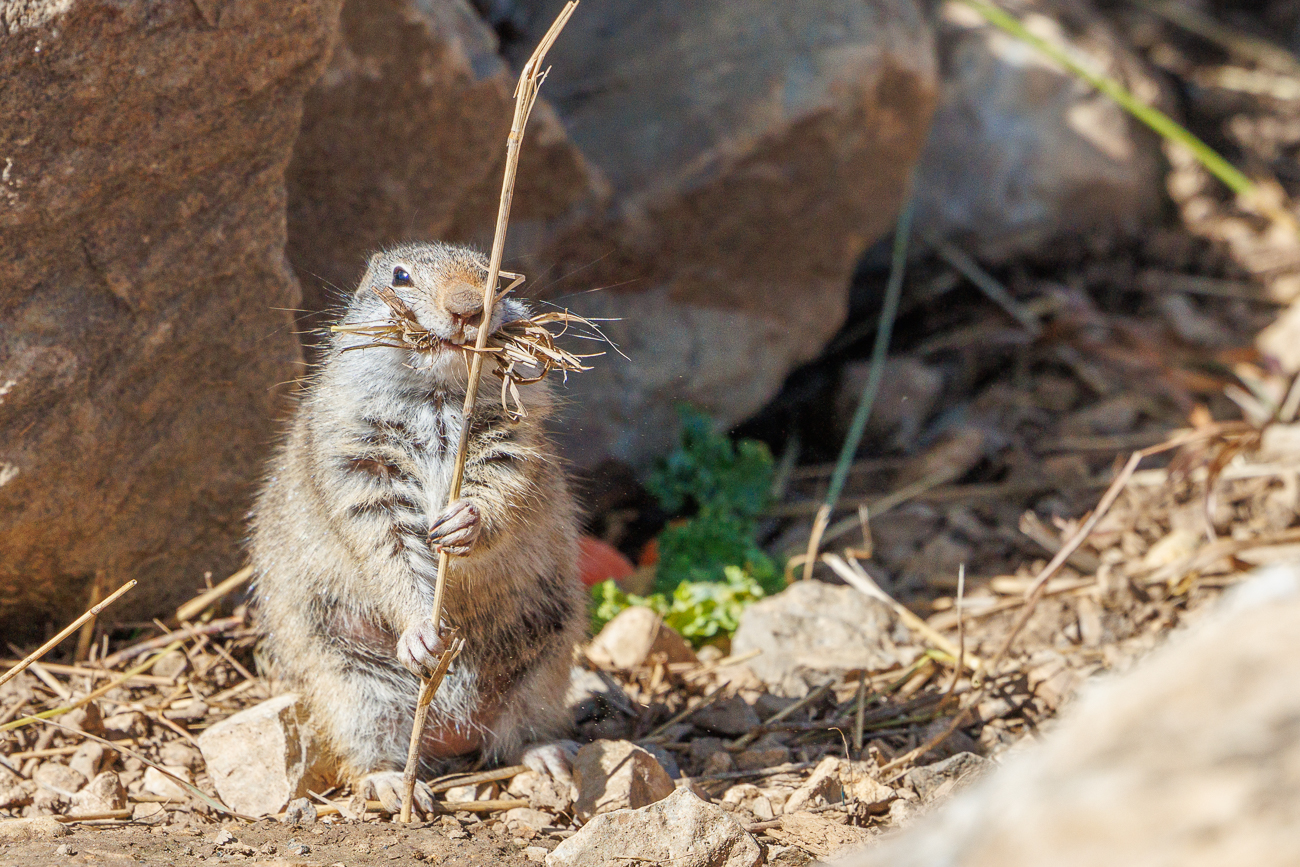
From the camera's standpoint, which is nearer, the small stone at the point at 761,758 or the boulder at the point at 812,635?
the small stone at the point at 761,758

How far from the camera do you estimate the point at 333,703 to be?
12.5ft

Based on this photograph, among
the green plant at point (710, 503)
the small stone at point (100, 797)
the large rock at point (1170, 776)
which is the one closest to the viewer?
the large rock at point (1170, 776)

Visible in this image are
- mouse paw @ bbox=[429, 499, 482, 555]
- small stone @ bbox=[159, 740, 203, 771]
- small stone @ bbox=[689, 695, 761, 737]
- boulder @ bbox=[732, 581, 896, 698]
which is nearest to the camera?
mouse paw @ bbox=[429, 499, 482, 555]

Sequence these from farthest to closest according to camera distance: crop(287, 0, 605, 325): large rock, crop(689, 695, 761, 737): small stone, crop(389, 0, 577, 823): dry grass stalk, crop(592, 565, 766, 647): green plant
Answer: crop(592, 565, 766, 647): green plant < crop(287, 0, 605, 325): large rock < crop(689, 695, 761, 737): small stone < crop(389, 0, 577, 823): dry grass stalk

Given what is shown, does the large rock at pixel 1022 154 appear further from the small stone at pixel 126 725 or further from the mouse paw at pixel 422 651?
the small stone at pixel 126 725

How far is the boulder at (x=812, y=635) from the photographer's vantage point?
15.0 ft

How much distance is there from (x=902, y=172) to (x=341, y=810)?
16.0ft

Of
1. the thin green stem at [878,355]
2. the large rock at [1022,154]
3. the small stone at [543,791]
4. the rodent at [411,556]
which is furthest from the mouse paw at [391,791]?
the large rock at [1022,154]

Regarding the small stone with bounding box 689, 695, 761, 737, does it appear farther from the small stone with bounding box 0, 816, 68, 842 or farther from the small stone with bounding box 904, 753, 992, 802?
the small stone with bounding box 0, 816, 68, 842

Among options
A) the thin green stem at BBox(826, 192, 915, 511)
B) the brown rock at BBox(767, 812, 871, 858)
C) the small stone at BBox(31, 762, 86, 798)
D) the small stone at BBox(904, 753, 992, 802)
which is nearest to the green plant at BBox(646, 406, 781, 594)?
the thin green stem at BBox(826, 192, 915, 511)

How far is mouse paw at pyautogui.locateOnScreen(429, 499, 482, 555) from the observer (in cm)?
327

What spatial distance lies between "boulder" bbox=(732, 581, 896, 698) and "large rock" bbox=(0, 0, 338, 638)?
2.26m

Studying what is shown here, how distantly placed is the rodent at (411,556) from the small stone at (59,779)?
2.41 feet

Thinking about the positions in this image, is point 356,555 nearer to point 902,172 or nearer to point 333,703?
point 333,703
